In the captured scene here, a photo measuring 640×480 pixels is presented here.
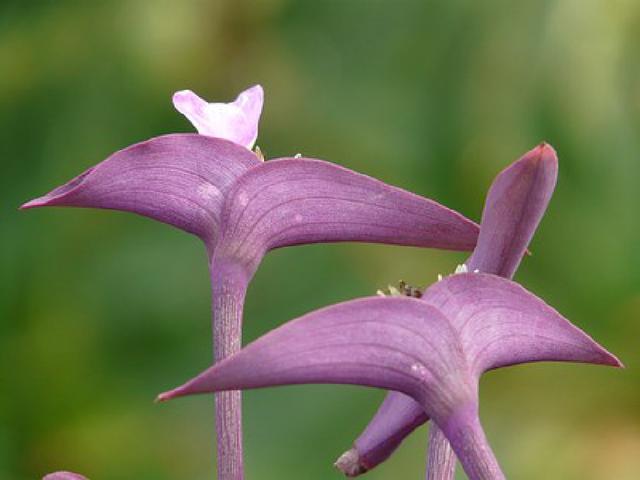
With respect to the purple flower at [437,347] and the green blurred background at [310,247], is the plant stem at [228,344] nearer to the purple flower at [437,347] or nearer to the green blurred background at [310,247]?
the purple flower at [437,347]

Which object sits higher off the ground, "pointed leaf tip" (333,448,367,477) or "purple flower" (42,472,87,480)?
"purple flower" (42,472,87,480)

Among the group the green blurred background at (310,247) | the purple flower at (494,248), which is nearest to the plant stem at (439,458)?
the purple flower at (494,248)

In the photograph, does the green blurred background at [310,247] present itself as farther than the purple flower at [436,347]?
Yes

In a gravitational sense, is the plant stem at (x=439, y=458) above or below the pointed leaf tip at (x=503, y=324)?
below

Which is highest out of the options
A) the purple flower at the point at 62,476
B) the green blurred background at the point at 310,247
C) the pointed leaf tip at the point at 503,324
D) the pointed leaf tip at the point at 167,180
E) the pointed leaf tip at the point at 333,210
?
the green blurred background at the point at 310,247

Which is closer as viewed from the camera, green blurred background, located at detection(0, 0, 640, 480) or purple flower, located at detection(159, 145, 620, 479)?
purple flower, located at detection(159, 145, 620, 479)

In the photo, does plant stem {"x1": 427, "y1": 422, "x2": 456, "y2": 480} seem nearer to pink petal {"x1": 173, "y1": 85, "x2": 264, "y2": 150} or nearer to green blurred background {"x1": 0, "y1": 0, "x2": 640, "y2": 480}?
pink petal {"x1": 173, "y1": 85, "x2": 264, "y2": 150}

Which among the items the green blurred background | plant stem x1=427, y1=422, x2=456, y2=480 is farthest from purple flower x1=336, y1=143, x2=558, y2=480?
the green blurred background
